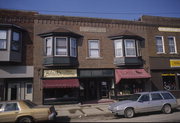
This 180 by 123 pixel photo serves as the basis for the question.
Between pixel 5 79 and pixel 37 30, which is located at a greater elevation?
pixel 37 30

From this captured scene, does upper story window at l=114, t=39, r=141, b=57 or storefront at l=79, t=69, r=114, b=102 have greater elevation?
upper story window at l=114, t=39, r=141, b=57

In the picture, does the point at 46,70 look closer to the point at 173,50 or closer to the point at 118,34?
the point at 118,34

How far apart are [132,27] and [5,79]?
568 inches

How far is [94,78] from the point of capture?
1741 centimetres

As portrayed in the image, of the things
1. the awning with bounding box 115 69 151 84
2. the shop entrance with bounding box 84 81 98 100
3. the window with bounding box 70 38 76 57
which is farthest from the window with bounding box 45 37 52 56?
the awning with bounding box 115 69 151 84

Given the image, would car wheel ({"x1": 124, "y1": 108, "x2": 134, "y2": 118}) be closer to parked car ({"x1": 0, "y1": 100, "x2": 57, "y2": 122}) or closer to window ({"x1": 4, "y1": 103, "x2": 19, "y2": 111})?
parked car ({"x1": 0, "y1": 100, "x2": 57, "y2": 122})

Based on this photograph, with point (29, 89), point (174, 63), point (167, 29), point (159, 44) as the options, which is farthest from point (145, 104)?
point (167, 29)

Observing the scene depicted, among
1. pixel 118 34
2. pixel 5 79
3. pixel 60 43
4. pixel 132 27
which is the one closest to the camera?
pixel 5 79

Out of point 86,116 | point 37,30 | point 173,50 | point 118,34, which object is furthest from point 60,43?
point 173,50

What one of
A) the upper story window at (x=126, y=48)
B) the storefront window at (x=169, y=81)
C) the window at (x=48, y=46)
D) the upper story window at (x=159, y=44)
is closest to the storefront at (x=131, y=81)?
the upper story window at (x=126, y=48)

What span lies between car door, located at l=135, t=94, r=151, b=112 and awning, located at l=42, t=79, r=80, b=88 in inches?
248

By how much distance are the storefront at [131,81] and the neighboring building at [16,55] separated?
28.9 feet

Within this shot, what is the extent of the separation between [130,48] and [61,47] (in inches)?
293

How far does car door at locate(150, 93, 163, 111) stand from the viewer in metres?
10.7
